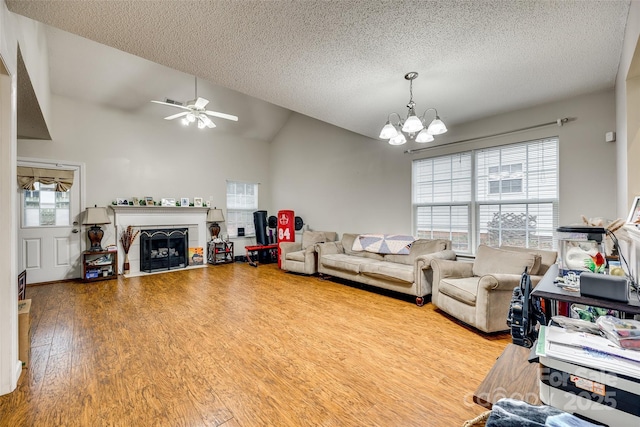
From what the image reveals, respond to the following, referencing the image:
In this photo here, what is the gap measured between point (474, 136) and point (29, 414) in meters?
5.13

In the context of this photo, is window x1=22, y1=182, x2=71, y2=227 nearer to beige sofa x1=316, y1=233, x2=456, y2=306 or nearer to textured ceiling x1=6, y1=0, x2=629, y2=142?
textured ceiling x1=6, y1=0, x2=629, y2=142

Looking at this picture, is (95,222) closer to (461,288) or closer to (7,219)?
(7,219)

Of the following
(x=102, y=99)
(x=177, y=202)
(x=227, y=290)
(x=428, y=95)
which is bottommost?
(x=227, y=290)

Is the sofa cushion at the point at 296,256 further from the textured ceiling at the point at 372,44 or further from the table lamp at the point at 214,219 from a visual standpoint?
the textured ceiling at the point at 372,44

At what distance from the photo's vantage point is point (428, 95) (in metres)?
3.23

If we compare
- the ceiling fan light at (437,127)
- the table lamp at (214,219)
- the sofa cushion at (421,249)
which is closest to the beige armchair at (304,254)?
the sofa cushion at (421,249)

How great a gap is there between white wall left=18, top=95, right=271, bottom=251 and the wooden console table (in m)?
6.42

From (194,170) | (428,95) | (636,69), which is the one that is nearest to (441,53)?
(428,95)

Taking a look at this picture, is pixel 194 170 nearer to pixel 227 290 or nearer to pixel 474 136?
pixel 227 290

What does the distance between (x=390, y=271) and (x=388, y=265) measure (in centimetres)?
21

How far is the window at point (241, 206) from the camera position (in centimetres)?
714

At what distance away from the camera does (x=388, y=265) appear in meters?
4.11

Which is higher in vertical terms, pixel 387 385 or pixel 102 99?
pixel 102 99

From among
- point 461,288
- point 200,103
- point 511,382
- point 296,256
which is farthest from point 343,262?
point 511,382
